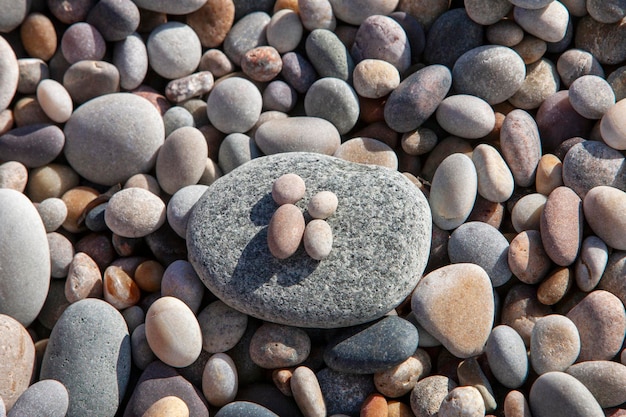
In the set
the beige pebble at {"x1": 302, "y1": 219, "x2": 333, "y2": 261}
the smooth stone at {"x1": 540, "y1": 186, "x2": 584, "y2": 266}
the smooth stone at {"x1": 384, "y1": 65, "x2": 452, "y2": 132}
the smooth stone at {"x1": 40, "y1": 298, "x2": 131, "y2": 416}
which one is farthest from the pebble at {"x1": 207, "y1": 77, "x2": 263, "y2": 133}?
the smooth stone at {"x1": 540, "y1": 186, "x2": 584, "y2": 266}

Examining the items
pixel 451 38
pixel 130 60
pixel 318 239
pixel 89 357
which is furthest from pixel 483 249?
pixel 130 60

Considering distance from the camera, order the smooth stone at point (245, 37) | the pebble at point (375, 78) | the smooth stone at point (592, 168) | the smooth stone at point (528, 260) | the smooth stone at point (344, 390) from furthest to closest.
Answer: the smooth stone at point (245, 37), the pebble at point (375, 78), the smooth stone at point (592, 168), the smooth stone at point (528, 260), the smooth stone at point (344, 390)

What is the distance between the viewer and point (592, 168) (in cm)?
233

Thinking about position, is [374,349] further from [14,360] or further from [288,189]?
[14,360]

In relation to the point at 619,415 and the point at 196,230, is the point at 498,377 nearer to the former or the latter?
the point at 619,415

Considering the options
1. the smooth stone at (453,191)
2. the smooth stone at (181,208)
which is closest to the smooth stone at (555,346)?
the smooth stone at (453,191)

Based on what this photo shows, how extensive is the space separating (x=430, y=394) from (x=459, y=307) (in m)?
0.33

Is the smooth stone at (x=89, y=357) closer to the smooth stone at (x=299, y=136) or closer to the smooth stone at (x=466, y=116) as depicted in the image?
the smooth stone at (x=299, y=136)

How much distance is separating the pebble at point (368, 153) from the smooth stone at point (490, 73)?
439mm

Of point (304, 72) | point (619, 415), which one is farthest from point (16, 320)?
point (619, 415)

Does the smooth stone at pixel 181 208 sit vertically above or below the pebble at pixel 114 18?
below

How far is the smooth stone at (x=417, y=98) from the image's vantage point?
248cm

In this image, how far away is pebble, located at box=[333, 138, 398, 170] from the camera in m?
2.52

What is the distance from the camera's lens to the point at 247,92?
261 centimetres
